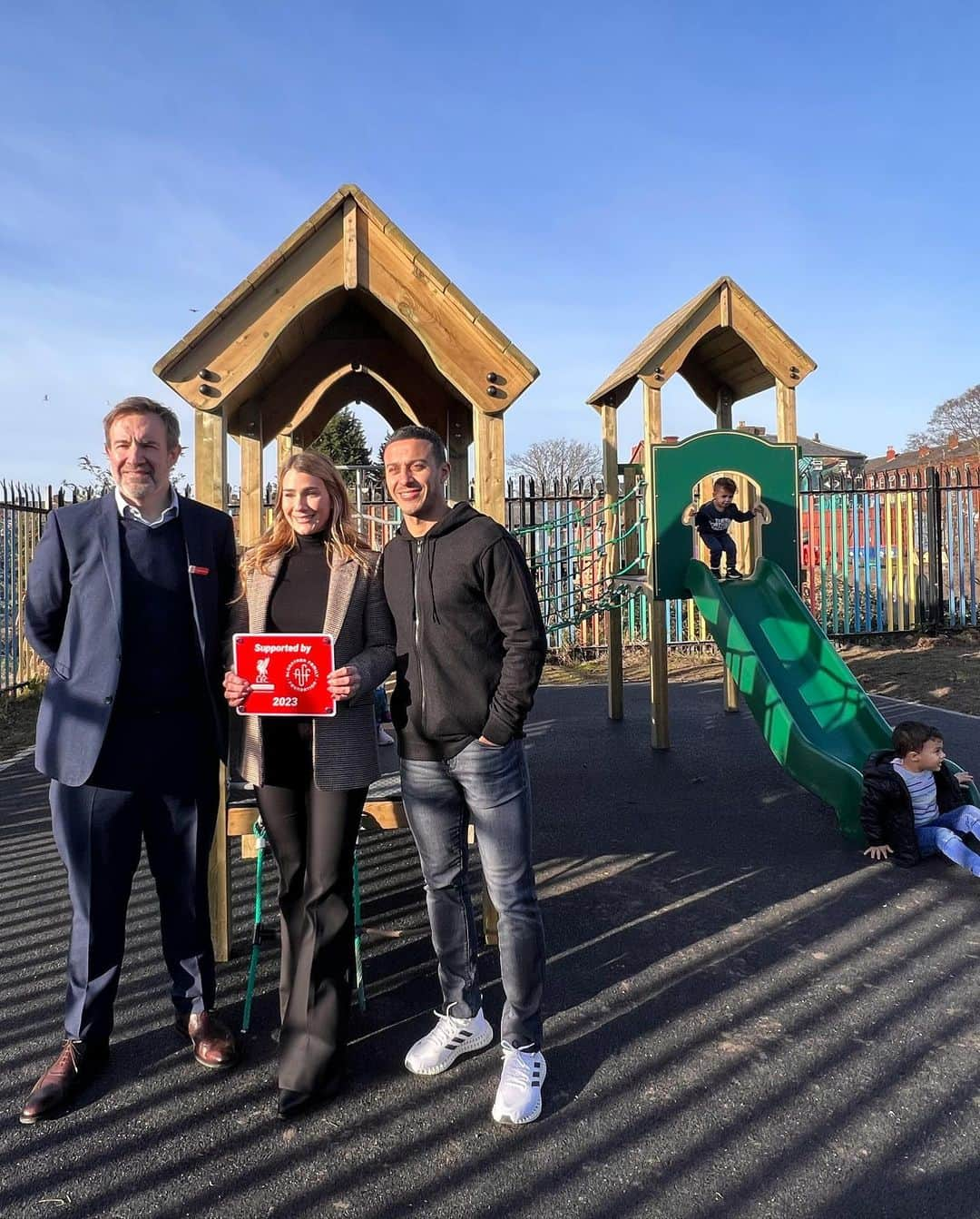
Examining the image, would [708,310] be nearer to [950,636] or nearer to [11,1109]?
[11,1109]

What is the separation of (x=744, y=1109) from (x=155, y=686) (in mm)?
2177

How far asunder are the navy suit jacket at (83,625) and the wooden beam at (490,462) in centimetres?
144

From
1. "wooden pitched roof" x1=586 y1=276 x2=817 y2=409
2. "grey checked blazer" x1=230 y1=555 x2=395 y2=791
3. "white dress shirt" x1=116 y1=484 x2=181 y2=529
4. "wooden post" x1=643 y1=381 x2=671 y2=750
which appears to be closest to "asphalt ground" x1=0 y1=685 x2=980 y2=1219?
"grey checked blazer" x1=230 y1=555 x2=395 y2=791

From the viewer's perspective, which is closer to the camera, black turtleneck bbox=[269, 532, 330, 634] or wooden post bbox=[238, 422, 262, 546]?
black turtleneck bbox=[269, 532, 330, 634]

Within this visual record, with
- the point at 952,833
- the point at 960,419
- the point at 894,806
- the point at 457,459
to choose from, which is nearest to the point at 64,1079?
the point at 894,806

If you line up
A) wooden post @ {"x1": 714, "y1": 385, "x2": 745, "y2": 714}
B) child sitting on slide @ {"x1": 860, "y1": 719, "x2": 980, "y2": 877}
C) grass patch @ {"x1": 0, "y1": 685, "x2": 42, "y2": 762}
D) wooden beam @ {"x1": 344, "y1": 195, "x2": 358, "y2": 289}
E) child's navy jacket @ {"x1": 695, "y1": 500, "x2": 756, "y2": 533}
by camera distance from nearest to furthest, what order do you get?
wooden beam @ {"x1": 344, "y1": 195, "x2": 358, "y2": 289} → child sitting on slide @ {"x1": 860, "y1": 719, "x2": 980, "y2": 877} → grass patch @ {"x1": 0, "y1": 685, "x2": 42, "y2": 762} → child's navy jacket @ {"x1": 695, "y1": 500, "x2": 756, "y2": 533} → wooden post @ {"x1": 714, "y1": 385, "x2": 745, "y2": 714}

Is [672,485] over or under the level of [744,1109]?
over

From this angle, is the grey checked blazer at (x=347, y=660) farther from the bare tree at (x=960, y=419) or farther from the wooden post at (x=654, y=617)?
the bare tree at (x=960, y=419)

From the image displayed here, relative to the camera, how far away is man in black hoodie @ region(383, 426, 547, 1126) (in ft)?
8.59

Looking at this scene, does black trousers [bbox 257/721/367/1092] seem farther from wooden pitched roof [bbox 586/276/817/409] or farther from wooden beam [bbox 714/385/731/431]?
wooden beam [bbox 714/385/731/431]

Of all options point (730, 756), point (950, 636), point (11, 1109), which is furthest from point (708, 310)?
point (950, 636)

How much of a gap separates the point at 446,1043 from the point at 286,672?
1.32 m

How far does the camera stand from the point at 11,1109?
262cm

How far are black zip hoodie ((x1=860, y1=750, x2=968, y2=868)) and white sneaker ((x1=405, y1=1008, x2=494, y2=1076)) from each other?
2.83 m
